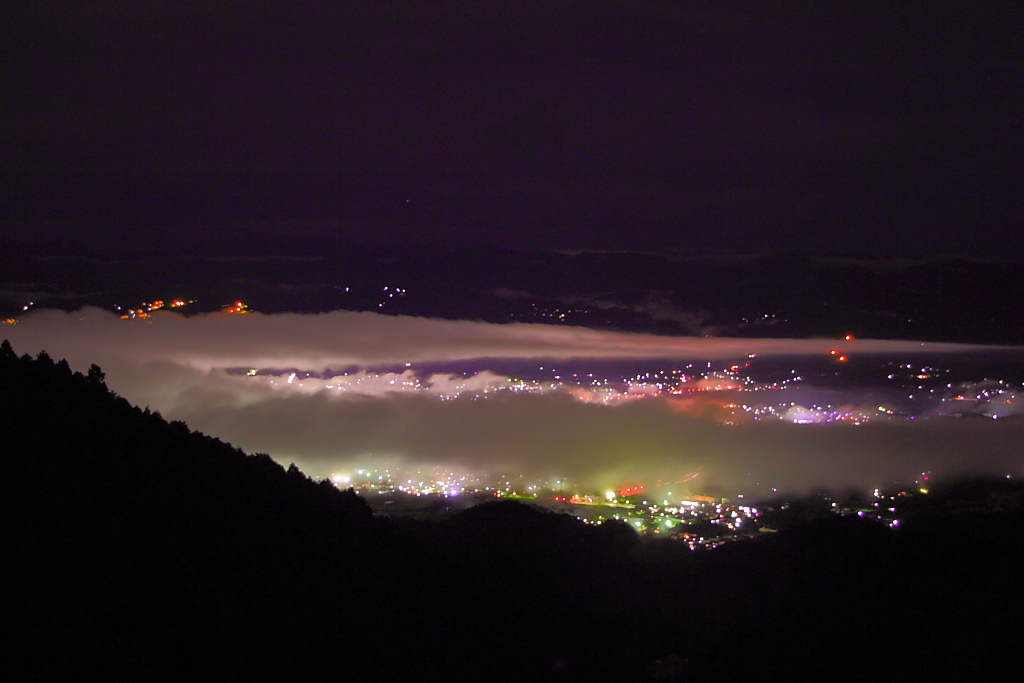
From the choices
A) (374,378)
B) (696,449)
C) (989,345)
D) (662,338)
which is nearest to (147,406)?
(374,378)

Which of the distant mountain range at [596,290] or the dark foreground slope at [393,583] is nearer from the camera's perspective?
the dark foreground slope at [393,583]

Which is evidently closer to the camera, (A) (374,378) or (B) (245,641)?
(B) (245,641)

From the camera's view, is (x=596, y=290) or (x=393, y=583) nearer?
(x=393, y=583)

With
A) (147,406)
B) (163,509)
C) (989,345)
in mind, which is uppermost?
(989,345)

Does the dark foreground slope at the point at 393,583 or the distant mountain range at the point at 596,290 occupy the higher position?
the distant mountain range at the point at 596,290

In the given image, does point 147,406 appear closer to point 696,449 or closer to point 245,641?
point 245,641

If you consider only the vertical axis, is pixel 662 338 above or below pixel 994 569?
above

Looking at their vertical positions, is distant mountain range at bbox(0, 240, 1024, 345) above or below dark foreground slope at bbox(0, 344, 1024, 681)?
above

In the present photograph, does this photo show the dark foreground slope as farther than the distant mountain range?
No
